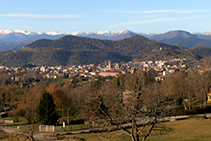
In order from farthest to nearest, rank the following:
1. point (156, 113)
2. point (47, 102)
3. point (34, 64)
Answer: point (34, 64) → point (47, 102) → point (156, 113)

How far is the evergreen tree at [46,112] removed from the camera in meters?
25.2

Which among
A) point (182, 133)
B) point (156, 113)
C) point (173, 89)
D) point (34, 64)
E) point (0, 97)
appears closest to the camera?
point (156, 113)

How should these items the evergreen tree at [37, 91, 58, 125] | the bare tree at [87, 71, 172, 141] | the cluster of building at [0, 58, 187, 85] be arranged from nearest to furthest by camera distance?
1. the bare tree at [87, 71, 172, 141]
2. the evergreen tree at [37, 91, 58, 125]
3. the cluster of building at [0, 58, 187, 85]

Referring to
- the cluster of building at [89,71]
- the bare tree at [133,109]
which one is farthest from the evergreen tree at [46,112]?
the cluster of building at [89,71]

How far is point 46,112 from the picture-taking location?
25.4 m

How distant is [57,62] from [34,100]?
164 metres

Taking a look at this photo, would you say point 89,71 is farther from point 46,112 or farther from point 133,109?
point 133,109

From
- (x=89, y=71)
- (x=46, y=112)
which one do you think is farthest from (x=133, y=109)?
(x=89, y=71)

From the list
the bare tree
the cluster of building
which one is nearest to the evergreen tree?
the bare tree

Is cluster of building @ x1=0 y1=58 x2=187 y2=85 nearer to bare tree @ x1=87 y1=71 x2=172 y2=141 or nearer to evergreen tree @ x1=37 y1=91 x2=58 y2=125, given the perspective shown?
evergreen tree @ x1=37 y1=91 x2=58 y2=125

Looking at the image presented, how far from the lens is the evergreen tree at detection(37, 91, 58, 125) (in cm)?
2523

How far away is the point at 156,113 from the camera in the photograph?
884 centimetres

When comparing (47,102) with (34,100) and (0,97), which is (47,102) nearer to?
(34,100)

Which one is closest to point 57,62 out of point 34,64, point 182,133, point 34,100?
point 34,64
